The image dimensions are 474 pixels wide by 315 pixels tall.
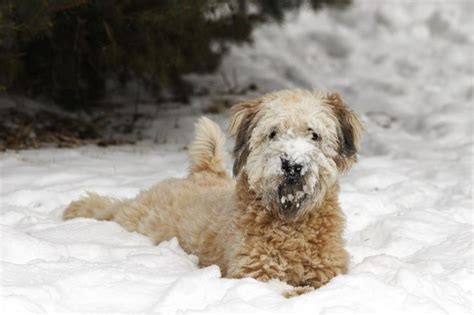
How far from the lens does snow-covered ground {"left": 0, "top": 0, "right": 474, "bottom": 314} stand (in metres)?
3.69

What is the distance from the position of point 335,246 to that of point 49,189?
2.85m

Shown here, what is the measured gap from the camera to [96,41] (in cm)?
769

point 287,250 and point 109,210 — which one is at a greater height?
point 287,250

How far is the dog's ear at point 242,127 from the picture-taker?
4449 millimetres

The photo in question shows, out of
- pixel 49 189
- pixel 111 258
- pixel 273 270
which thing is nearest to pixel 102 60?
pixel 49 189

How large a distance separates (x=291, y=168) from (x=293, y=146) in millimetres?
126

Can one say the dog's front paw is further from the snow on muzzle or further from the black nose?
Result: the black nose

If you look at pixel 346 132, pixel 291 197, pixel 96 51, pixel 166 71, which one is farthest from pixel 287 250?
pixel 96 51

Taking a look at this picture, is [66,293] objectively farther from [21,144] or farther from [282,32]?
[282,32]

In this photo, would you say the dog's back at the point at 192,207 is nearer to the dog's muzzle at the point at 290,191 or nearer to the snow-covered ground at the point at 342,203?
the snow-covered ground at the point at 342,203

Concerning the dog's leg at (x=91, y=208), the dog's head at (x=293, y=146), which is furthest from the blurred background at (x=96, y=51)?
the dog's head at (x=293, y=146)

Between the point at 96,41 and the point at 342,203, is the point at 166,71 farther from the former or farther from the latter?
the point at 342,203

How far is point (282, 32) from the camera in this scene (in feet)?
52.4

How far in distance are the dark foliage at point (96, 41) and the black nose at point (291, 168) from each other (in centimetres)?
349
